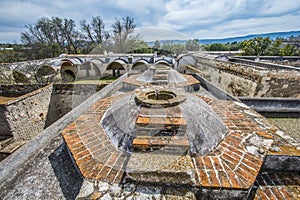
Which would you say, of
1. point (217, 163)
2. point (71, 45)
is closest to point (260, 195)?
point (217, 163)

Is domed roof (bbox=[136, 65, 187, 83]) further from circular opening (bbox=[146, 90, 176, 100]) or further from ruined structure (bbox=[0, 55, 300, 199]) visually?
ruined structure (bbox=[0, 55, 300, 199])

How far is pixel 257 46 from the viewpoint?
2036 cm

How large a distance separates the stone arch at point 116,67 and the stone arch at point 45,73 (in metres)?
6.46

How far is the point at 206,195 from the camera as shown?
64.6 inches

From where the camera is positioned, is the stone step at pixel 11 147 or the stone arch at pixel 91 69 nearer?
the stone step at pixel 11 147

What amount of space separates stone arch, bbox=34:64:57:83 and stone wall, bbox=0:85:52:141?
6.09 meters

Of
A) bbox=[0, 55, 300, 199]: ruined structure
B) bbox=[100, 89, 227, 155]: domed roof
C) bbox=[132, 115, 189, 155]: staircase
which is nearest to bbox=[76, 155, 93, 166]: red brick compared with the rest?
bbox=[0, 55, 300, 199]: ruined structure

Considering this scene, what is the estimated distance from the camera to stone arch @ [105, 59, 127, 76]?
18.3m

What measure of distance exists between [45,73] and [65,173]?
15827 millimetres

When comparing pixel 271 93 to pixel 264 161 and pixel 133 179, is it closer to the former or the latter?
pixel 264 161

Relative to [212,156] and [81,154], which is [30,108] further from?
[212,156]

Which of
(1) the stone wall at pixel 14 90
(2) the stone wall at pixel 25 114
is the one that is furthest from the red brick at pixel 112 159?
(1) the stone wall at pixel 14 90

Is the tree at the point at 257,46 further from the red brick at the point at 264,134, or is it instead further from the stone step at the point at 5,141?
the stone step at the point at 5,141

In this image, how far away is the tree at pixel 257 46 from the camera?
19.9 meters
